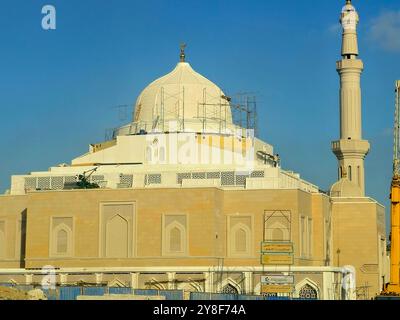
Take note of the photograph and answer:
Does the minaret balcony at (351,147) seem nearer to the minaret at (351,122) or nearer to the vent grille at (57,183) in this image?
the minaret at (351,122)

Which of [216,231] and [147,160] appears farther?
[147,160]

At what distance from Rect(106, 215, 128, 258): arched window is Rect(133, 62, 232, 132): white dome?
10051 mm

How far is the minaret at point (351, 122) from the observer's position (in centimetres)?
7294

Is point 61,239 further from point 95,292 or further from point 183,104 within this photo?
point 183,104

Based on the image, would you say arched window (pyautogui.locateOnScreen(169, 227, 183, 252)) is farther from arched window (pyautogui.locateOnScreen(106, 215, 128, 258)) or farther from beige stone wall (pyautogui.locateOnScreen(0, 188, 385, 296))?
arched window (pyautogui.locateOnScreen(106, 215, 128, 258))

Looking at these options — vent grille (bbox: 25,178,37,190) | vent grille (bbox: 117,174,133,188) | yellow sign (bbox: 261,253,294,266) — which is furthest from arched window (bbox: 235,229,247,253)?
vent grille (bbox: 25,178,37,190)

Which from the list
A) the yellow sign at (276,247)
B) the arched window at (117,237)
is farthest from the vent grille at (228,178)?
the arched window at (117,237)

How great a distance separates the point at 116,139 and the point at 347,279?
58.8 ft

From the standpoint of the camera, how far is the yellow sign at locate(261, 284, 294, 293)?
5422 centimetres

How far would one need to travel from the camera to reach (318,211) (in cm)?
6388

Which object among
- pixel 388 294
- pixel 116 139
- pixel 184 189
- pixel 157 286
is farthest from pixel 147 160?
pixel 388 294

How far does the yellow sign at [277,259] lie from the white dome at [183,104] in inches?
516
